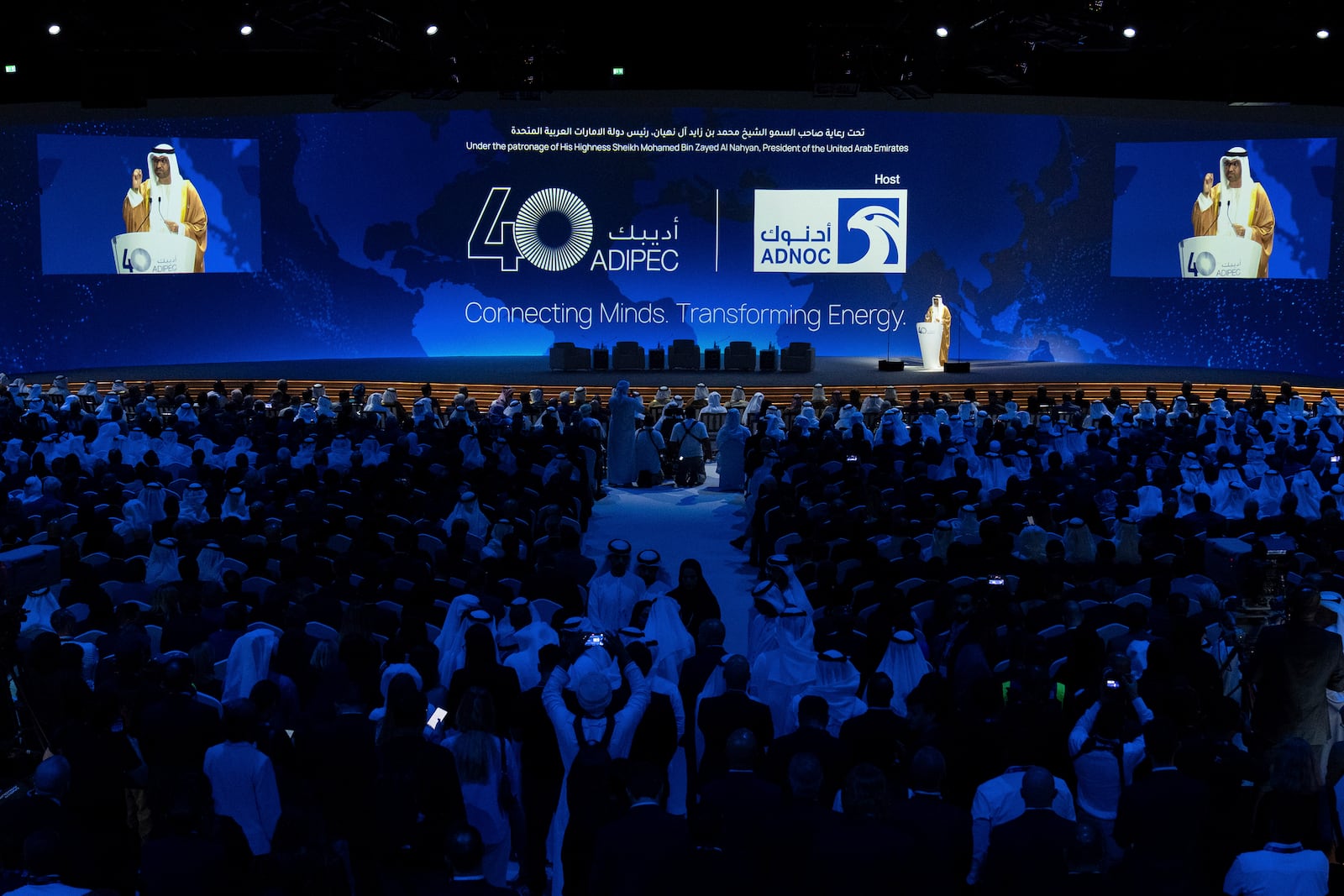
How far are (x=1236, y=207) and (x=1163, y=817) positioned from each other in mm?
23517

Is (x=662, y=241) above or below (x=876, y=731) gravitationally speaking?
above

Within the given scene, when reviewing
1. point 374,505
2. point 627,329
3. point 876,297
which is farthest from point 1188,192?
point 374,505

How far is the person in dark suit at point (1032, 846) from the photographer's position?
193 inches

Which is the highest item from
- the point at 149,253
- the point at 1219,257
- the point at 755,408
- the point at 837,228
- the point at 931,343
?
the point at 837,228

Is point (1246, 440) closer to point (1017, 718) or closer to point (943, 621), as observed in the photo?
point (943, 621)

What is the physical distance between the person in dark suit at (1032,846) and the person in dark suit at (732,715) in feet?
4.92

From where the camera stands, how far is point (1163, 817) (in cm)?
534

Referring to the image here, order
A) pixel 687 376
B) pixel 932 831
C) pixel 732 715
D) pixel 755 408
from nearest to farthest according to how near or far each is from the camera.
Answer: pixel 932 831 < pixel 732 715 < pixel 755 408 < pixel 687 376

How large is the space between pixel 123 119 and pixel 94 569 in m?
18.9

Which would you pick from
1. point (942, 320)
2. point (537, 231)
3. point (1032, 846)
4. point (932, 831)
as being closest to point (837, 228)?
point (942, 320)

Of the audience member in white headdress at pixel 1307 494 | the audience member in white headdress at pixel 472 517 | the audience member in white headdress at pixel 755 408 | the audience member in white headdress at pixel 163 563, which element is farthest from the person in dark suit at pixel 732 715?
the audience member in white headdress at pixel 755 408

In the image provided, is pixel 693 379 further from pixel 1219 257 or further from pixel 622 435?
pixel 1219 257

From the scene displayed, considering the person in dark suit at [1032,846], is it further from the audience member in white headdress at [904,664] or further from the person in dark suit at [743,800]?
the audience member in white headdress at [904,664]

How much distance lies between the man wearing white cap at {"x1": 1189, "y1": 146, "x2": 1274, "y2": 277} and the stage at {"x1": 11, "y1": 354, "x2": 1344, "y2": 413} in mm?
2561
